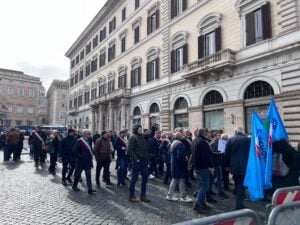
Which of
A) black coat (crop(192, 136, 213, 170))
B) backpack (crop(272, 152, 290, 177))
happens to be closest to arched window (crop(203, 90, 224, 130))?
backpack (crop(272, 152, 290, 177))

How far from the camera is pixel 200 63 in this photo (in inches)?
695

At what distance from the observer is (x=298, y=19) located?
42.4 feet

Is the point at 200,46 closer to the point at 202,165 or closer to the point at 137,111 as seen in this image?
the point at 137,111

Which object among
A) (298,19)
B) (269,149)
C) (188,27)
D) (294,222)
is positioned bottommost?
(294,222)

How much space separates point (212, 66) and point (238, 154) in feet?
36.5

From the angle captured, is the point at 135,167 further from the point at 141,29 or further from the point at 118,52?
the point at 118,52

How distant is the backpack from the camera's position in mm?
6074

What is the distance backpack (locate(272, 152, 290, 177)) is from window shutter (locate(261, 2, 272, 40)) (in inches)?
392

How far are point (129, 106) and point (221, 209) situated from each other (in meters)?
21.9

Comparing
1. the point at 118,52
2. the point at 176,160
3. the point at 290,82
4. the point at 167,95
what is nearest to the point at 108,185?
the point at 176,160

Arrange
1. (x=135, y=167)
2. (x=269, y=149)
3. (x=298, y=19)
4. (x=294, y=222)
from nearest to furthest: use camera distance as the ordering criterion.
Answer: (x=294, y=222) → (x=269, y=149) → (x=135, y=167) → (x=298, y=19)

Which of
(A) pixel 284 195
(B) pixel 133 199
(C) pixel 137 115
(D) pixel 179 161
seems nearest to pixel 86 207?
(B) pixel 133 199

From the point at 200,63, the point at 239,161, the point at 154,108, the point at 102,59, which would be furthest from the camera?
the point at 102,59

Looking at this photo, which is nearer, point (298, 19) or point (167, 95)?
point (298, 19)
